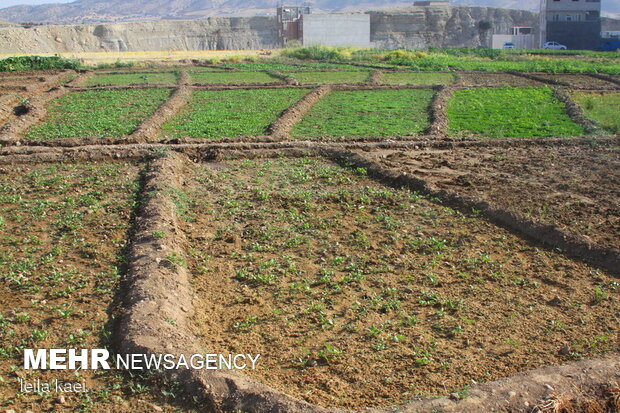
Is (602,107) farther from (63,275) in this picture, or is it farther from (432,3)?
(432,3)

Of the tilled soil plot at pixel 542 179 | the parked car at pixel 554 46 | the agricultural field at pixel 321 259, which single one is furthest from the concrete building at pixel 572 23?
the tilled soil plot at pixel 542 179

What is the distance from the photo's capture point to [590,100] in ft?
77.5

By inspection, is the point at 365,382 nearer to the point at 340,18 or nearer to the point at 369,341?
the point at 369,341

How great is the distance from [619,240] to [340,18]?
6741 cm

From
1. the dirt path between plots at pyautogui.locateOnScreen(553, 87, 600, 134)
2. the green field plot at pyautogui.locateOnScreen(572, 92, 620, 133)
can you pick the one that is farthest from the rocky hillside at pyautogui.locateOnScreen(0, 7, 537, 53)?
the dirt path between plots at pyautogui.locateOnScreen(553, 87, 600, 134)

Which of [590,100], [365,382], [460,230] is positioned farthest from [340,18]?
[365,382]

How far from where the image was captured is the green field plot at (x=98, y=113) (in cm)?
1880

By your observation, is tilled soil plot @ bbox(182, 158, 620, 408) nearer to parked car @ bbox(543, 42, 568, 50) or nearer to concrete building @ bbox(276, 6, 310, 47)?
parked car @ bbox(543, 42, 568, 50)

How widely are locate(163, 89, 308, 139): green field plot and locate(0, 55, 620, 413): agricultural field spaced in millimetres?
189

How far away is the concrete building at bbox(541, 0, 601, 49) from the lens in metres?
67.2

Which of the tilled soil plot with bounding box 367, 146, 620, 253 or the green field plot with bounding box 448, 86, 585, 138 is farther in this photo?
the green field plot with bounding box 448, 86, 585, 138

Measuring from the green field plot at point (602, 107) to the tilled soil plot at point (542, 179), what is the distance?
11.3 feet

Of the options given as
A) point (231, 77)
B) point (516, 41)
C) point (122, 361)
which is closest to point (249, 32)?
point (516, 41)

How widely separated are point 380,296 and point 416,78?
26.3 metres
